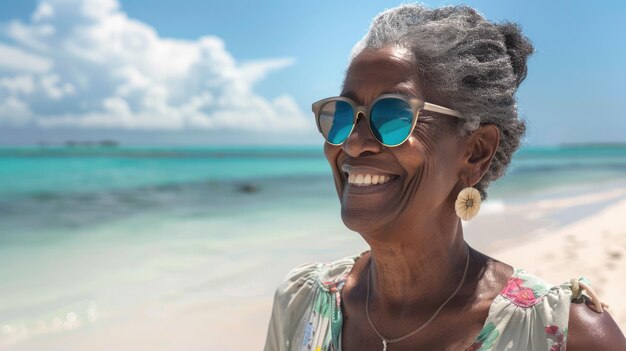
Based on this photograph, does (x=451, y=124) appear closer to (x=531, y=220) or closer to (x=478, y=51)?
(x=478, y=51)

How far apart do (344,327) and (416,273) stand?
324mm

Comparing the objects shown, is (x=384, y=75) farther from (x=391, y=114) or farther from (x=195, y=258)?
(x=195, y=258)

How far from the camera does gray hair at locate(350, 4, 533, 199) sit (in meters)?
1.72

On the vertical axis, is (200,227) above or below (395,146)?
below

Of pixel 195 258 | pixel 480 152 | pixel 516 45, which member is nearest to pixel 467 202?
pixel 480 152

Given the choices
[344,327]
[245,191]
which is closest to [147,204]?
[245,191]

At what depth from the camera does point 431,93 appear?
1.71 metres

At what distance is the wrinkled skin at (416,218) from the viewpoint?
169 centimetres

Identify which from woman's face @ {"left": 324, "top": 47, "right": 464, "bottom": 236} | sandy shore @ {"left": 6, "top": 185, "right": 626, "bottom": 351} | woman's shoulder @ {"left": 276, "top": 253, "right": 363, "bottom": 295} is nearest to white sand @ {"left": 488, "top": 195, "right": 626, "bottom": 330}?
sandy shore @ {"left": 6, "top": 185, "right": 626, "bottom": 351}

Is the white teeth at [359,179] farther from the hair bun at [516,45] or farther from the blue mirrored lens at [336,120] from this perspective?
the hair bun at [516,45]

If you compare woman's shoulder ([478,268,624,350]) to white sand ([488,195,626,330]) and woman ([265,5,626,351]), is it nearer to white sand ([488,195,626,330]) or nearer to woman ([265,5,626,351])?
woman ([265,5,626,351])

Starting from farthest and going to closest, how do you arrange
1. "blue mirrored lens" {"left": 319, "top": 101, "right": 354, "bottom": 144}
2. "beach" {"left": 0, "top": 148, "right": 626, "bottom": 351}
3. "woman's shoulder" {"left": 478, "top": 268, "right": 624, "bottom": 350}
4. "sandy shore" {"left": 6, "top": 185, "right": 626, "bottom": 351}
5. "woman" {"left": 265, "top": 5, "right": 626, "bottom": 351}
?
1. "beach" {"left": 0, "top": 148, "right": 626, "bottom": 351}
2. "sandy shore" {"left": 6, "top": 185, "right": 626, "bottom": 351}
3. "blue mirrored lens" {"left": 319, "top": 101, "right": 354, "bottom": 144}
4. "woman" {"left": 265, "top": 5, "right": 626, "bottom": 351}
5. "woman's shoulder" {"left": 478, "top": 268, "right": 624, "bottom": 350}

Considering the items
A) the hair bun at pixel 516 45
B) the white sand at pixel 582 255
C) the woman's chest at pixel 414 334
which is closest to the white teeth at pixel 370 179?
the woman's chest at pixel 414 334

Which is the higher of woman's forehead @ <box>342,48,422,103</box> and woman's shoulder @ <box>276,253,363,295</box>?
woman's forehead @ <box>342,48,422,103</box>
